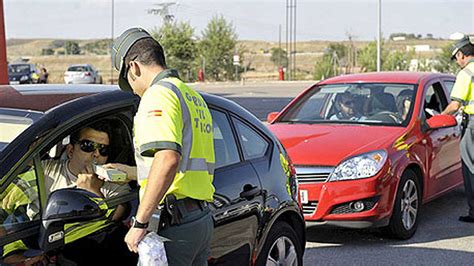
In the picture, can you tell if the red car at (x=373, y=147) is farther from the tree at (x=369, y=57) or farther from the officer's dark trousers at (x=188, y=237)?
the tree at (x=369, y=57)

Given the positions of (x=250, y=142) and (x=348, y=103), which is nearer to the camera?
(x=250, y=142)

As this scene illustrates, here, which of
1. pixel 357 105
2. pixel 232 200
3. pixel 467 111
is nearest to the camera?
pixel 232 200

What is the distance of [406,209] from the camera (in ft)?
23.7

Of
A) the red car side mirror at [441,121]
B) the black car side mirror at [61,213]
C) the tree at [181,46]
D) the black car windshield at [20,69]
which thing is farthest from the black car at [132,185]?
the tree at [181,46]

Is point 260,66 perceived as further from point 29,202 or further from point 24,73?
point 29,202

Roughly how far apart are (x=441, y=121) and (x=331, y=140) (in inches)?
47.4

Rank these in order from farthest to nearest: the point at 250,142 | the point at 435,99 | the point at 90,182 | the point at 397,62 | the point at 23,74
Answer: the point at 397,62
the point at 23,74
the point at 435,99
the point at 250,142
the point at 90,182

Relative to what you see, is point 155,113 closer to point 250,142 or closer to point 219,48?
point 250,142

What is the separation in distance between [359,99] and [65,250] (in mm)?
5551

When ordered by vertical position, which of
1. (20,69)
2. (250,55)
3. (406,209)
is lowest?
(406,209)

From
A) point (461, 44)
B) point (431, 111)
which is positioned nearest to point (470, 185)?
point (431, 111)

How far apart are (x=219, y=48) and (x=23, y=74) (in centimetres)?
1991

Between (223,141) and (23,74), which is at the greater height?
(23,74)

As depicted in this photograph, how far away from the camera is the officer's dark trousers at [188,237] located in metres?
3.22
